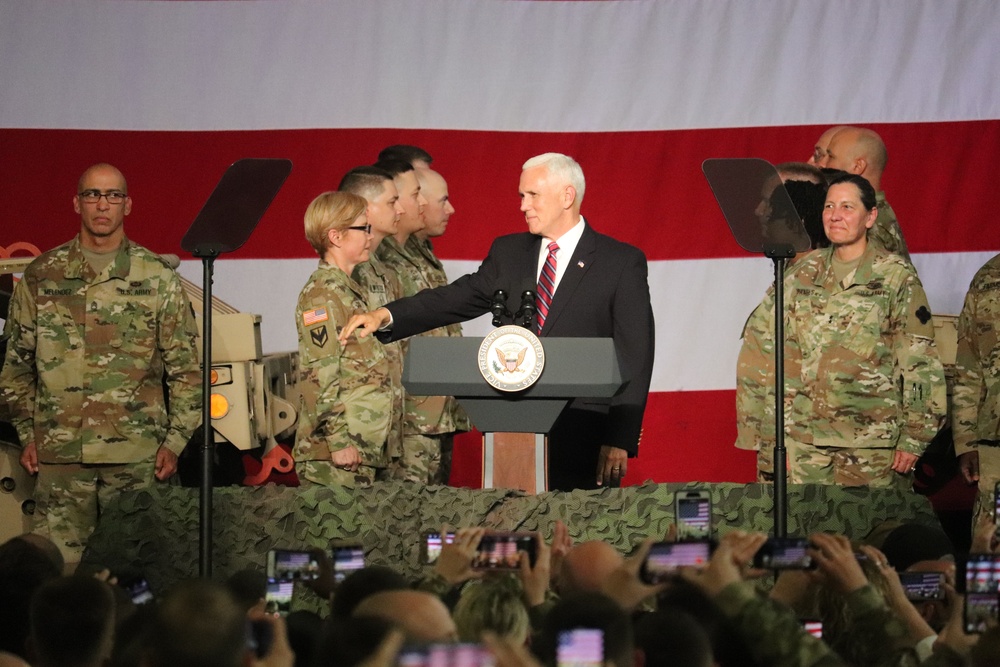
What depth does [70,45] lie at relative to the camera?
689cm

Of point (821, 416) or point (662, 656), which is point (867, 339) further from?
point (662, 656)

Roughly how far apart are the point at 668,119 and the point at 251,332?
2261 mm

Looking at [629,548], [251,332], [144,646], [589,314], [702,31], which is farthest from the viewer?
[702,31]

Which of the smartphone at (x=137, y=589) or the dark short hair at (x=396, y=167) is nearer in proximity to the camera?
the smartphone at (x=137, y=589)

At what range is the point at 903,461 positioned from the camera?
4926 millimetres

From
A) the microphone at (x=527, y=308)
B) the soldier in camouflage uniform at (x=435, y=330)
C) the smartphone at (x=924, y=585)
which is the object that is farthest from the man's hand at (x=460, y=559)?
the soldier in camouflage uniform at (x=435, y=330)

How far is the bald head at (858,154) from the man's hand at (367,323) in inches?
94.5

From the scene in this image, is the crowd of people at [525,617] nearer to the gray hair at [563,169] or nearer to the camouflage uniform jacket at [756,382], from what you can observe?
the gray hair at [563,169]

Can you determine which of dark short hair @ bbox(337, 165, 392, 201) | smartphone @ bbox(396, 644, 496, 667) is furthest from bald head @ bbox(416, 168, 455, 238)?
smartphone @ bbox(396, 644, 496, 667)

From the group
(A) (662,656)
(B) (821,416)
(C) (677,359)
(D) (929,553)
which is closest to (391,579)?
(A) (662,656)

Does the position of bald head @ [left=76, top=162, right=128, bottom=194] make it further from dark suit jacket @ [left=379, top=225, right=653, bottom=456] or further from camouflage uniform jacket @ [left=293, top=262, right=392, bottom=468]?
dark suit jacket @ [left=379, top=225, right=653, bottom=456]

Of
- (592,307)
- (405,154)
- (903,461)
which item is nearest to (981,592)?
(592,307)

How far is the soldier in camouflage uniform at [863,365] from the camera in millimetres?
4883

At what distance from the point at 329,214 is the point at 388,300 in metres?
0.53
